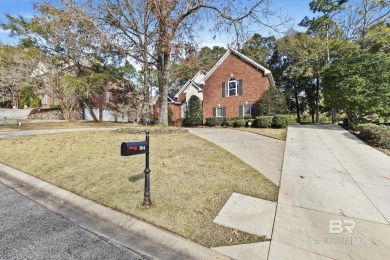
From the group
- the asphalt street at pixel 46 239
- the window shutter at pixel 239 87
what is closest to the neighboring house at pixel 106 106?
the window shutter at pixel 239 87

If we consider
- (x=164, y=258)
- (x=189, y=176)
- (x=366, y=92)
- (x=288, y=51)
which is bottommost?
(x=164, y=258)

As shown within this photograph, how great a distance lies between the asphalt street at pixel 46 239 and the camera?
255 cm

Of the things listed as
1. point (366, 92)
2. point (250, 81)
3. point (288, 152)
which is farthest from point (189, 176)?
point (250, 81)

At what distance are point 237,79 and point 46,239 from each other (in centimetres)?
2076

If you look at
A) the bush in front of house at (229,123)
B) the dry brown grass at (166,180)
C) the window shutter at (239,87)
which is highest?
the window shutter at (239,87)

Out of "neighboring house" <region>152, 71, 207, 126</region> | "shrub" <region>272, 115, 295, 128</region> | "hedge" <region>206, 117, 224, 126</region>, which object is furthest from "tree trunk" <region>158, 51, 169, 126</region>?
"neighboring house" <region>152, 71, 207, 126</region>

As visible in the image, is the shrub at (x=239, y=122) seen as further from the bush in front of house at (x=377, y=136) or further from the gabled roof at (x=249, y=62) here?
the bush in front of house at (x=377, y=136)

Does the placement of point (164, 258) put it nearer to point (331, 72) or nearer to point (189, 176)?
point (189, 176)

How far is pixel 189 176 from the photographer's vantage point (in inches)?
195

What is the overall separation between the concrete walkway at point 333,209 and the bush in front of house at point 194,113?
56.1 ft

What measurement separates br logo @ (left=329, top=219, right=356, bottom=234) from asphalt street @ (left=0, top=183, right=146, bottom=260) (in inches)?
109

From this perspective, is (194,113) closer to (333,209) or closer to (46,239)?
(333,209)

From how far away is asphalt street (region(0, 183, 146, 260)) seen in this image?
2547 millimetres

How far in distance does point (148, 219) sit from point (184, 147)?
15.0ft
